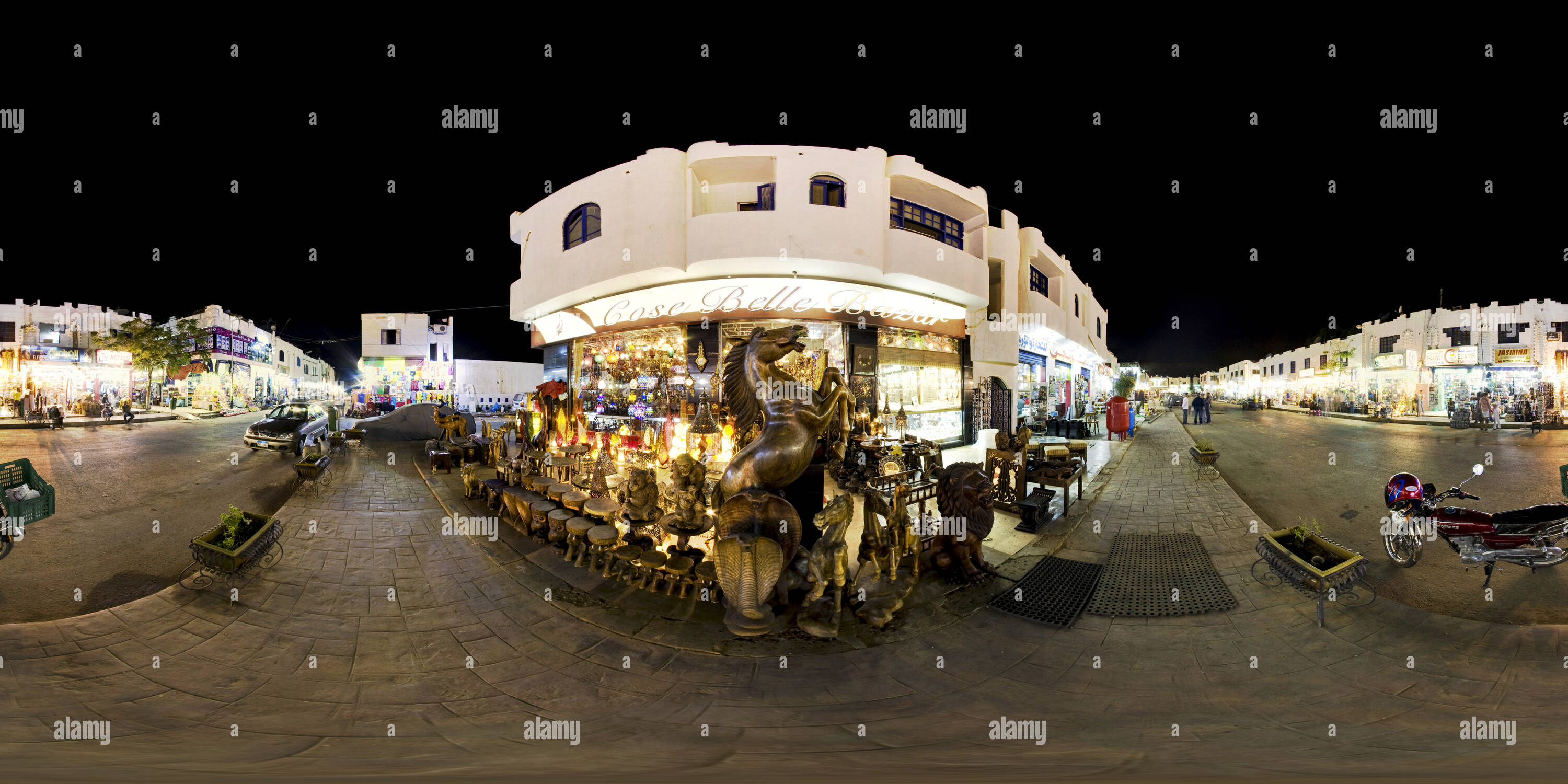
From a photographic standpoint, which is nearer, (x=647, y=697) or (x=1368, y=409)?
(x=647, y=697)

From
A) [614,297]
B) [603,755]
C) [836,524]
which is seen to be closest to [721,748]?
[603,755]

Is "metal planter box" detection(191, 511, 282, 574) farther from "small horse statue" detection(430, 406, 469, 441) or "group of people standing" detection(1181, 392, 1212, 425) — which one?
"group of people standing" detection(1181, 392, 1212, 425)

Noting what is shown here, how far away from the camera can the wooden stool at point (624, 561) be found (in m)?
5.23

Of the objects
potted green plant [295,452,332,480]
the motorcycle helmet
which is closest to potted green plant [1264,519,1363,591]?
the motorcycle helmet

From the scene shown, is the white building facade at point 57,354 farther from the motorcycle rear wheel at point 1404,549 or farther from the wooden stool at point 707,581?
the motorcycle rear wheel at point 1404,549

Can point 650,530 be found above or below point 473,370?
below

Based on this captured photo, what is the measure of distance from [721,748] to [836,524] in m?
2.06

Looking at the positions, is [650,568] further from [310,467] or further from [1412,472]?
[1412,472]

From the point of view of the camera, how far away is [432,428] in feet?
49.3

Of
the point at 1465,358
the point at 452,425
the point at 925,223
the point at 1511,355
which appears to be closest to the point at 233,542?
the point at 452,425

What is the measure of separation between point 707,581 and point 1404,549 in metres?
8.08

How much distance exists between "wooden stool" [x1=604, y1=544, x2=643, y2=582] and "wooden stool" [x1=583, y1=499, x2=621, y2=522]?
2.35 feet

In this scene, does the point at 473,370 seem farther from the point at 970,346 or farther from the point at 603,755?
the point at 603,755

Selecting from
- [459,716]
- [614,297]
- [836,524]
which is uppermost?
[614,297]
